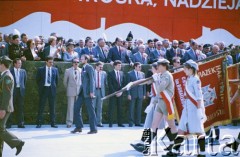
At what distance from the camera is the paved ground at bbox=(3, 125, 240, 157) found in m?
10.4

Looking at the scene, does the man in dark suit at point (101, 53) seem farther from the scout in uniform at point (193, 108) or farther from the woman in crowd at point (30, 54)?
the scout in uniform at point (193, 108)

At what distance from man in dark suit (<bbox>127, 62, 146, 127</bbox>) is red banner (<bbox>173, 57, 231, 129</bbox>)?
495cm

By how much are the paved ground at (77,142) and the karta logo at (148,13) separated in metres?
7.06

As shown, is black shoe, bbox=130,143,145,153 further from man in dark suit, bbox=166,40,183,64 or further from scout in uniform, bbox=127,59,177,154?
man in dark suit, bbox=166,40,183,64

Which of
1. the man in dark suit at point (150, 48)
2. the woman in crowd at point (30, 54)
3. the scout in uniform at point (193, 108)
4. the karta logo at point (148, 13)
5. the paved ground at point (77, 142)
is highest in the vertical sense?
the karta logo at point (148, 13)

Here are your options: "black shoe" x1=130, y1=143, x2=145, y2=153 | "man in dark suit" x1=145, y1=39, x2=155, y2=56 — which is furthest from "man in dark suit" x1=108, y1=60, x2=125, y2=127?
"black shoe" x1=130, y1=143, x2=145, y2=153

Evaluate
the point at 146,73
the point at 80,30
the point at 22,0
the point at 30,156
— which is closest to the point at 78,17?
the point at 80,30

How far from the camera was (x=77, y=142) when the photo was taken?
12.1m

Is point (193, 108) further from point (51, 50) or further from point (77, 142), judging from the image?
point (51, 50)

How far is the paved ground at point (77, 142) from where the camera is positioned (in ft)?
34.1

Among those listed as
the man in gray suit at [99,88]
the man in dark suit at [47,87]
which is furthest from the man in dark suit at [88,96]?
the man in gray suit at [99,88]

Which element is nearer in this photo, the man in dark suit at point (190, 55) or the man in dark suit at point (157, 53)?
the man in dark suit at point (190, 55)

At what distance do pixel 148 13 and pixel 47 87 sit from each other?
28.2 feet

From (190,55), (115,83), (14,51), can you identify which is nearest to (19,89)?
(14,51)
